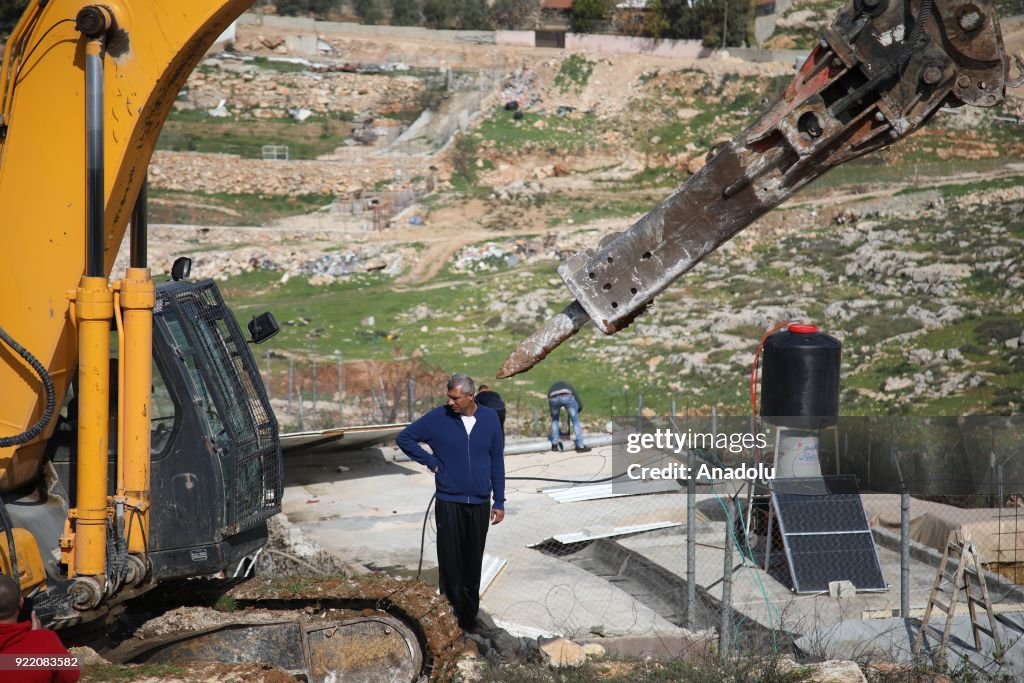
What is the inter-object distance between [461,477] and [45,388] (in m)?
2.49

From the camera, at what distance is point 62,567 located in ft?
18.4

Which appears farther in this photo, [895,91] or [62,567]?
[62,567]

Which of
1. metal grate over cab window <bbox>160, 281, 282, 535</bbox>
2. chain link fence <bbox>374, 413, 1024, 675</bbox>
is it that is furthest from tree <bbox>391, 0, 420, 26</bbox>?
metal grate over cab window <bbox>160, 281, 282, 535</bbox>

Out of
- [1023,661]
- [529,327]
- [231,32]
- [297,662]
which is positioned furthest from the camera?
[231,32]

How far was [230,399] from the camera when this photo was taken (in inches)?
254

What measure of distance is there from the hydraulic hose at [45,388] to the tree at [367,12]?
69322 mm

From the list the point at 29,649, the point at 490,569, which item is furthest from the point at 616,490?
the point at 29,649

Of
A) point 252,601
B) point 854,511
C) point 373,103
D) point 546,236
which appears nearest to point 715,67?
point 373,103

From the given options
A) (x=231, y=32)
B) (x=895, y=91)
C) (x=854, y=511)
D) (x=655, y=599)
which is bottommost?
(x=655, y=599)

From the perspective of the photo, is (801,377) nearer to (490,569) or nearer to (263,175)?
(490,569)

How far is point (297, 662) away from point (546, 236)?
→ 104 ft

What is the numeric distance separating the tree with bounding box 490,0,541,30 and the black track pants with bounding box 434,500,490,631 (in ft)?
227

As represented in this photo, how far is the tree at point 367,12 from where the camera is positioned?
7188cm

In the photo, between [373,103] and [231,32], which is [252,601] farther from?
[231,32]
